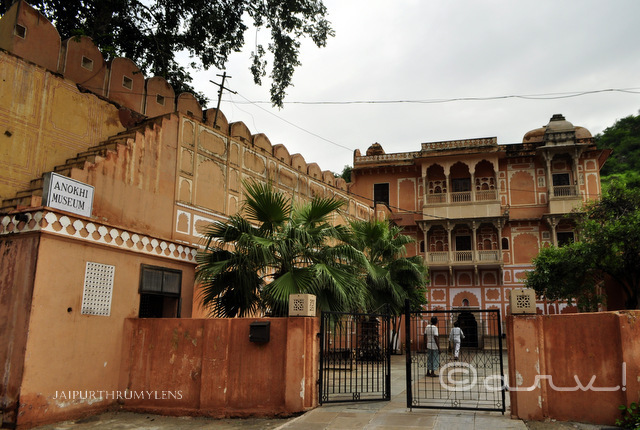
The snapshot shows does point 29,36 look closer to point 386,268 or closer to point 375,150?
point 386,268

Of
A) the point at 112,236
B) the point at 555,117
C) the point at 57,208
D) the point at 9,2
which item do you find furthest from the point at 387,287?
the point at 555,117

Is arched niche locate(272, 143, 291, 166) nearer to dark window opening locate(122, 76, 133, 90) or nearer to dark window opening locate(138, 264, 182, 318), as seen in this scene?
dark window opening locate(122, 76, 133, 90)

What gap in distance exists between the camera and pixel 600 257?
19844 millimetres

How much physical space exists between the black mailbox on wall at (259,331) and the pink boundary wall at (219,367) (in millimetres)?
113

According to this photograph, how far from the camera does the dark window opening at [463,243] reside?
30375 mm

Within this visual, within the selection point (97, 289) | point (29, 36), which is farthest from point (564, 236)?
point (29, 36)

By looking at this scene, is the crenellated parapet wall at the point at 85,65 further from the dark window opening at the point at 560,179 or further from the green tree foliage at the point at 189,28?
the dark window opening at the point at 560,179

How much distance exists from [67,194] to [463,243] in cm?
2491

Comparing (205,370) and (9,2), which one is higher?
(9,2)

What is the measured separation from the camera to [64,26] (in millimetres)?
17547

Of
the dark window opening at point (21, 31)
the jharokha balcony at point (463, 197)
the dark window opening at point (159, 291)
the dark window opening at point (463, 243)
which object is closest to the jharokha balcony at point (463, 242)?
the dark window opening at point (463, 243)

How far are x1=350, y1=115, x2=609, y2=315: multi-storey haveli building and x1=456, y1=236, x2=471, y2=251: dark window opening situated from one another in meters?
0.05

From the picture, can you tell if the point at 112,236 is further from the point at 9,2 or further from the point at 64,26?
the point at 64,26

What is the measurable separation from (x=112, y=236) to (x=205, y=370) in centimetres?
322
